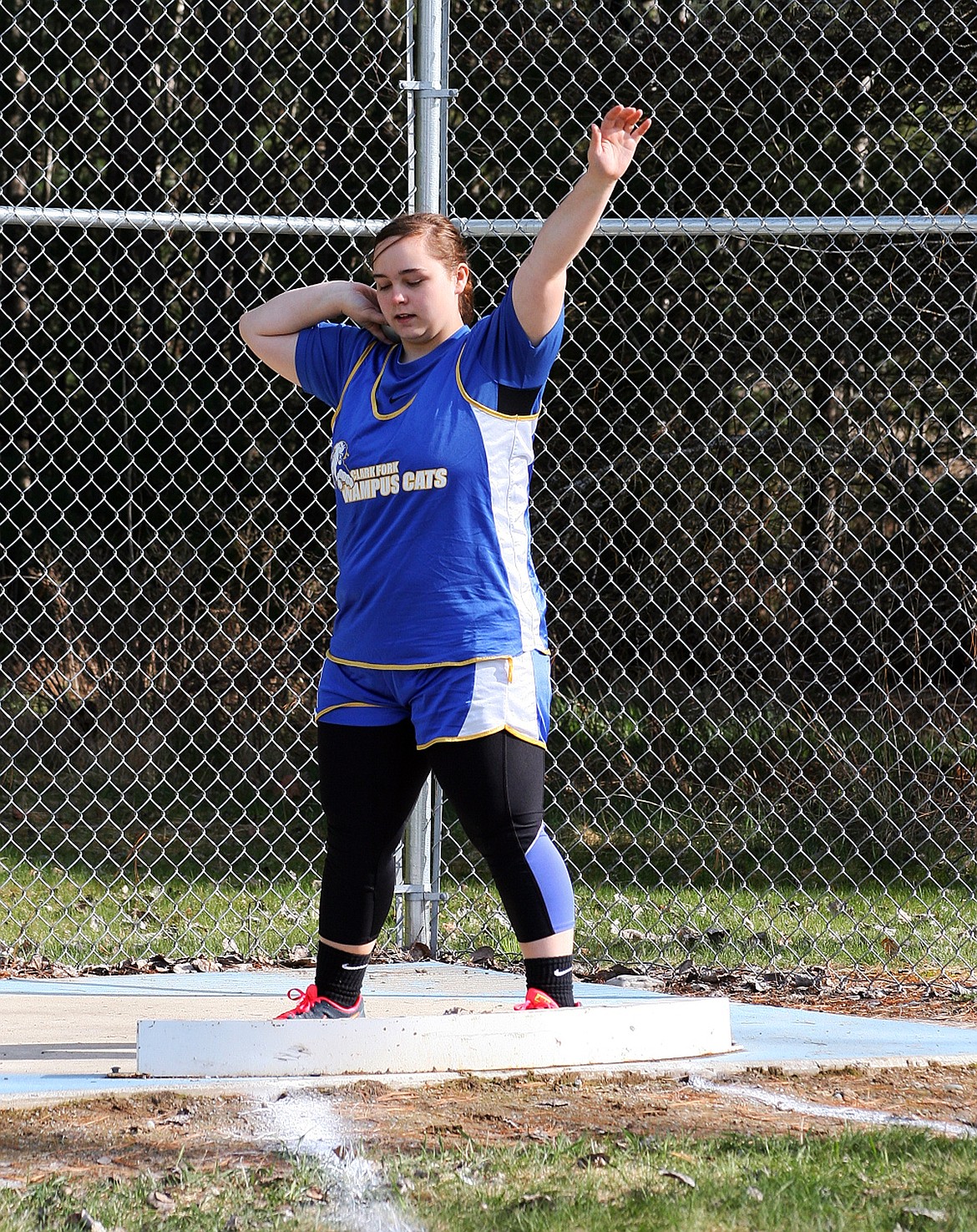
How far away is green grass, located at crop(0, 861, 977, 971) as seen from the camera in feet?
14.3

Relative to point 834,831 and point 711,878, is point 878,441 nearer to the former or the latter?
point 834,831

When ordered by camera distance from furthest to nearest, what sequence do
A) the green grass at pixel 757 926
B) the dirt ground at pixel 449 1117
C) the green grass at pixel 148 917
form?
1. the green grass at pixel 148 917
2. the green grass at pixel 757 926
3. the dirt ground at pixel 449 1117

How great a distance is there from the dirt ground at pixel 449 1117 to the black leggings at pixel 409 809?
0.35 meters

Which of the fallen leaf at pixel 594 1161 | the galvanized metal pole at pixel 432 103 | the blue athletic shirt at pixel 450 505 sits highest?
the galvanized metal pole at pixel 432 103

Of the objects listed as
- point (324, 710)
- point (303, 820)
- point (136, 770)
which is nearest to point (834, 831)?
point (303, 820)

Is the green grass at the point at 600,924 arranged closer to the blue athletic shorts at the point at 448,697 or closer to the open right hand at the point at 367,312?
the blue athletic shorts at the point at 448,697

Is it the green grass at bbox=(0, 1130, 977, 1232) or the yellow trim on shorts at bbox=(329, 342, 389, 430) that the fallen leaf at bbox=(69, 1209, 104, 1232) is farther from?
the yellow trim on shorts at bbox=(329, 342, 389, 430)

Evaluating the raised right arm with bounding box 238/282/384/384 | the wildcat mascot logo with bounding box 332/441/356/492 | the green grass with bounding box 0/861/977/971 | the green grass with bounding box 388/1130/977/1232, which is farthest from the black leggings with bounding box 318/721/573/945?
the green grass with bounding box 0/861/977/971

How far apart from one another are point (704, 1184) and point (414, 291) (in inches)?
68.5

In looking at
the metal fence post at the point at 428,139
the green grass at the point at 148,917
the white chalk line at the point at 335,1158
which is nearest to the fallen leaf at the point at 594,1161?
the white chalk line at the point at 335,1158

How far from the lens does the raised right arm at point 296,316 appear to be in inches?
119

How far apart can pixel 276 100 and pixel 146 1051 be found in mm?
5737

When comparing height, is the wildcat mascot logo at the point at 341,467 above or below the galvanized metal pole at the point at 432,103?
below

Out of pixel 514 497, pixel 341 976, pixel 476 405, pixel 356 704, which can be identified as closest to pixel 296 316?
pixel 476 405
